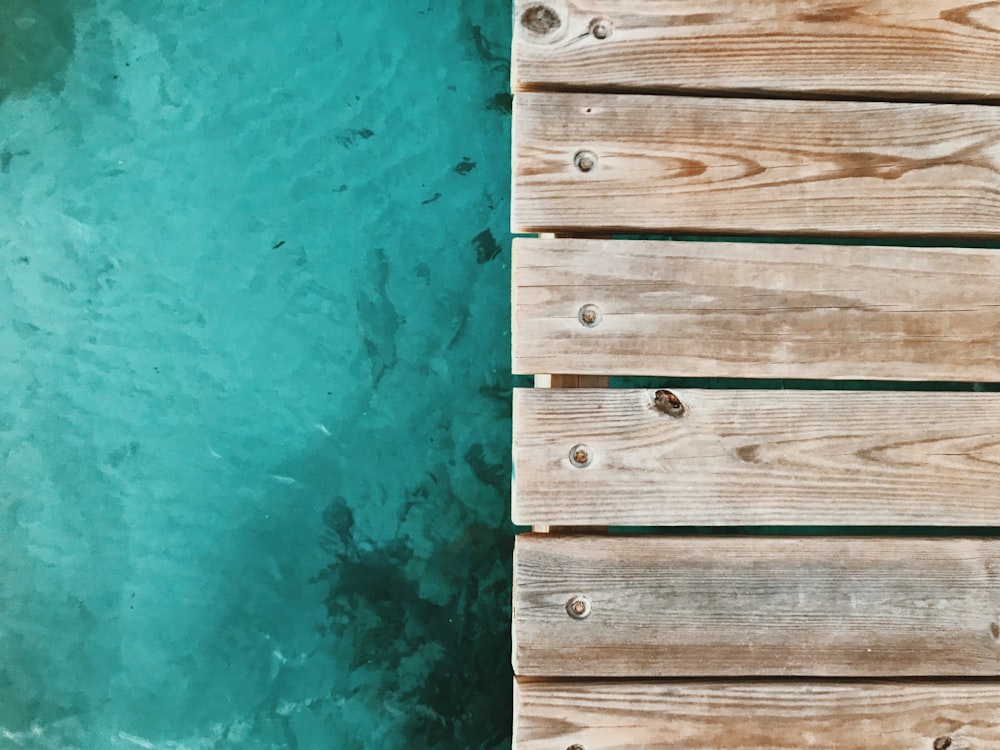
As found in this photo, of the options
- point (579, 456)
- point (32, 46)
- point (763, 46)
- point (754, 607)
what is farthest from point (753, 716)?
point (32, 46)

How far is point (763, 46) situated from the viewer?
97cm

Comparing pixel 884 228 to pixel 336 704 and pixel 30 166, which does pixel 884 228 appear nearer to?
pixel 336 704

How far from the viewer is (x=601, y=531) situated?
38.9 inches

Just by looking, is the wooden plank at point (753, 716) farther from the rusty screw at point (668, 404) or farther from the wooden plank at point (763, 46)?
the wooden plank at point (763, 46)

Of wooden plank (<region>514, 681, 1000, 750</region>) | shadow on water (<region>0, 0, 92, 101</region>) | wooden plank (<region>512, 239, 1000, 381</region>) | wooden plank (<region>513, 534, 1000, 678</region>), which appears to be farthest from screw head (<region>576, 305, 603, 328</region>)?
shadow on water (<region>0, 0, 92, 101</region>)

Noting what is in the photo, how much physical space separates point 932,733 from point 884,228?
0.57m

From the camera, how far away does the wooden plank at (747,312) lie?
3.11 ft

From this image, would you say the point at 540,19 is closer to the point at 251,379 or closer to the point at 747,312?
the point at 747,312

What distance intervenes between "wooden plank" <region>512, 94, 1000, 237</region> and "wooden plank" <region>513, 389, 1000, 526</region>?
0.64 feet

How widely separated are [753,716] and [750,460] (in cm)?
29

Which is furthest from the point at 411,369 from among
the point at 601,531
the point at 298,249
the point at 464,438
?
the point at 601,531

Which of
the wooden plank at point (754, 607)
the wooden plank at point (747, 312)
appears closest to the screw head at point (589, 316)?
the wooden plank at point (747, 312)

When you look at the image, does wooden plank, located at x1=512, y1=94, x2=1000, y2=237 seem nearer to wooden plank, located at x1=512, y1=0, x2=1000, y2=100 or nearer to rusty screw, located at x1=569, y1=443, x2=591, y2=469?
wooden plank, located at x1=512, y1=0, x2=1000, y2=100

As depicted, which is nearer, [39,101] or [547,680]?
[547,680]
